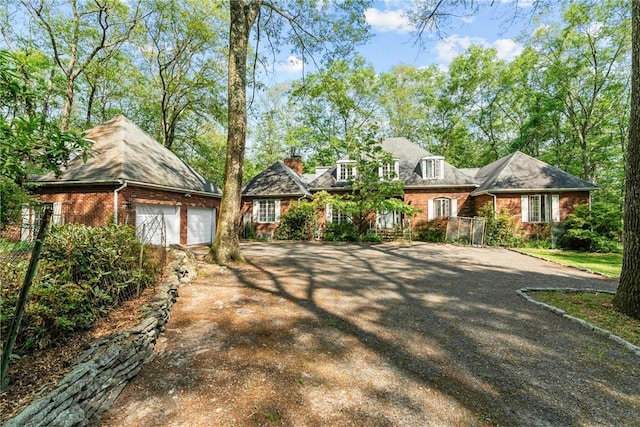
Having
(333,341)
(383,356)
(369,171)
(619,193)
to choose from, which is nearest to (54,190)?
(333,341)

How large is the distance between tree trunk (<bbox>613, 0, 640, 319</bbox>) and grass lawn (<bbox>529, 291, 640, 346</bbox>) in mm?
243

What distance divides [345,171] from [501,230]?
31.6 feet

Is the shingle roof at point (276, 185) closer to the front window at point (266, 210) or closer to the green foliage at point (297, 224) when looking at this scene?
the front window at point (266, 210)

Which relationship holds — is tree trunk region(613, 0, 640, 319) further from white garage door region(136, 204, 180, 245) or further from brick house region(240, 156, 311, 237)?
brick house region(240, 156, 311, 237)

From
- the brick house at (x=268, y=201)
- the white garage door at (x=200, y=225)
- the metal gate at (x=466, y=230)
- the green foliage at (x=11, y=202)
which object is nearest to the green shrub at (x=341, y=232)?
the brick house at (x=268, y=201)

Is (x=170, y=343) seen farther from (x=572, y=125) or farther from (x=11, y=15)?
(x=572, y=125)

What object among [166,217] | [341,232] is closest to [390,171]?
[341,232]

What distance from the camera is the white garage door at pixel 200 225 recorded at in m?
13.7

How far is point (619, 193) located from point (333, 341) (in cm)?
2863

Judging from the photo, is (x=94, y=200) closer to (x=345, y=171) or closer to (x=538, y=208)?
(x=345, y=171)

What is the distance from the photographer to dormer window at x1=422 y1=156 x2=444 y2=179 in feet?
57.7

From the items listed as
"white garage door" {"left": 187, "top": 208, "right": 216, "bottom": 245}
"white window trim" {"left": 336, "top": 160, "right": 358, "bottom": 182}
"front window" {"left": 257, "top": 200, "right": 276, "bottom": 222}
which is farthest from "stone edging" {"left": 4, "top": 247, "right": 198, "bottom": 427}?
"white window trim" {"left": 336, "top": 160, "right": 358, "bottom": 182}

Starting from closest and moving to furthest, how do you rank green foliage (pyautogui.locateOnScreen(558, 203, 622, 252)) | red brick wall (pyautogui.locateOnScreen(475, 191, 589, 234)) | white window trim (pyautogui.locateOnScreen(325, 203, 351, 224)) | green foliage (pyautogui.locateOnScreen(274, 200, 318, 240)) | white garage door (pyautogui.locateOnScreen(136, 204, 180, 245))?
1. white garage door (pyautogui.locateOnScreen(136, 204, 180, 245))
2. green foliage (pyautogui.locateOnScreen(558, 203, 622, 252))
3. red brick wall (pyautogui.locateOnScreen(475, 191, 589, 234))
4. green foliage (pyautogui.locateOnScreen(274, 200, 318, 240))
5. white window trim (pyautogui.locateOnScreen(325, 203, 351, 224))

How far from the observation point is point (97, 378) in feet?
8.70
